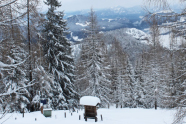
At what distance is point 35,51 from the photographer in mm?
14133

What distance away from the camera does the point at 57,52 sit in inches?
687

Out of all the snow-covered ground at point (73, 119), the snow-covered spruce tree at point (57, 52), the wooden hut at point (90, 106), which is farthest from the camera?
the snow-covered spruce tree at point (57, 52)

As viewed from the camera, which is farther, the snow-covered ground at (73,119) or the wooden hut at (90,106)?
the wooden hut at (90,106)

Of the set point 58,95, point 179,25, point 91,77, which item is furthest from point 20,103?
point 179,25

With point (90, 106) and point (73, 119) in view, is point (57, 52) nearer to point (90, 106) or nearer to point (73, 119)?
point (90, 106)

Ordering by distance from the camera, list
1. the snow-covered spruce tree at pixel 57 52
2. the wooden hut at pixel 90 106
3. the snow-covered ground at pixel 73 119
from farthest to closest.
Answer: the snow-covered spruce tree at pixel 57 52, the wooden hut at pixel 90 106, the snow-covered ground at pixel 73 119

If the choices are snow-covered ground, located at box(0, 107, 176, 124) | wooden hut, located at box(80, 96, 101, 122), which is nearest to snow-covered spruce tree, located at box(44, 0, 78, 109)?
snow-covered ground, located at box(0, 107, 176, 124)

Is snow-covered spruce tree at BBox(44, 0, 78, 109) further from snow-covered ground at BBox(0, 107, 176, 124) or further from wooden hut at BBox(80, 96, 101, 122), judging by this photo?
wooden hut at BBox(80, 96, 101, 122)

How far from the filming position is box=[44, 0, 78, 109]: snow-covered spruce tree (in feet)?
54.7

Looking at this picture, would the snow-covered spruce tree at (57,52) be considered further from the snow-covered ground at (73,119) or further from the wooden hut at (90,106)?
the wooden hut at (90,106)

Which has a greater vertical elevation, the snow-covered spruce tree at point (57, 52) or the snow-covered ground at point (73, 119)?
the snow-covered spruce tree at point (57, 52)

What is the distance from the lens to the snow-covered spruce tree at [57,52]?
54.7ft

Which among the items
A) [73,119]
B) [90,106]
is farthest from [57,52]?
[73,119]

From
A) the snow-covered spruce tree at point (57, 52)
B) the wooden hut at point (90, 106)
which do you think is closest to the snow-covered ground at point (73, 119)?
the wooden hut at point (90, 106)
